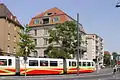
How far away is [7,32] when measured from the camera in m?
67.9

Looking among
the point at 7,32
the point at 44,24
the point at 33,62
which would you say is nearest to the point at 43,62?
the point at 33,62

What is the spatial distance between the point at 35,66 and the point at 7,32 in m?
26.0

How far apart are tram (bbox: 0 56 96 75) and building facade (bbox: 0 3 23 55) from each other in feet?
61.6

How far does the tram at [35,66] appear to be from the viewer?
40.3m

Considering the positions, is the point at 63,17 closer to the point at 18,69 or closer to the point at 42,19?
the point at 42,19

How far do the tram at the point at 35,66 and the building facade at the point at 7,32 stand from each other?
18769 mm

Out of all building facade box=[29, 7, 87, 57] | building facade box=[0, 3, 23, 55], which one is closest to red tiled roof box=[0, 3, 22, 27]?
building facade box=[0, 3, 23, 55]

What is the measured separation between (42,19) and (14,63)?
52.4 metres

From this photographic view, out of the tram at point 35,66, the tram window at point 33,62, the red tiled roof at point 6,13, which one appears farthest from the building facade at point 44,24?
the tram window at point 33,62

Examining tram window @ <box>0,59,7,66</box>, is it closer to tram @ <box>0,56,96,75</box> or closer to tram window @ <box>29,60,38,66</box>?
tram @ <box>0,56,96,75</box>

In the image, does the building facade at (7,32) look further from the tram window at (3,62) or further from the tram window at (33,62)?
the tram window at (3,62)

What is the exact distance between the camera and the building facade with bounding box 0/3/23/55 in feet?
218

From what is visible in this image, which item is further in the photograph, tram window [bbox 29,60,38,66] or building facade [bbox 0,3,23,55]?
building facade [bbox 0,3,23,55]

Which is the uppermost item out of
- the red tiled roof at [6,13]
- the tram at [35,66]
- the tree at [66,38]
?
the red tiled roof at [6,13]
